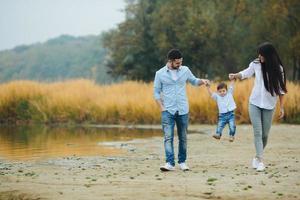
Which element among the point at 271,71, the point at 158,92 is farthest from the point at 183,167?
the point at 271,71

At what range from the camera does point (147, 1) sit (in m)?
48.4

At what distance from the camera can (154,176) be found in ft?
37.5

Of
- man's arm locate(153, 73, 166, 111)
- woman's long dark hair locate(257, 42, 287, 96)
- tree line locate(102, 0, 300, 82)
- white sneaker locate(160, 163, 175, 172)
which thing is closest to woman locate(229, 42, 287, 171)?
woman's long dark hair locate(257, 42, 287, 96)

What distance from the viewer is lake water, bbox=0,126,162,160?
1722 cm

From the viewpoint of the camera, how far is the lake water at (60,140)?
17219 millimetres

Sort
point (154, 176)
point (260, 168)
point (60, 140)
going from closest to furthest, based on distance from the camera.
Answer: point (154, 176)
point (260, 168)
point (60, 140)

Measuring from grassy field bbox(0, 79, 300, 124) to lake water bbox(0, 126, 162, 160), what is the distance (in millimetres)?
2452

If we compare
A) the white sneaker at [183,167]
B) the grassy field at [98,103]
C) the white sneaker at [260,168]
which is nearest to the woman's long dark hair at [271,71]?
the white sneaker at [260,168]

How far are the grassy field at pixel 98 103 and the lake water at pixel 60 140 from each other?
2452mm

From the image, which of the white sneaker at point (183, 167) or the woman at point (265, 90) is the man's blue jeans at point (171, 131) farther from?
the woman at point (265, 90)

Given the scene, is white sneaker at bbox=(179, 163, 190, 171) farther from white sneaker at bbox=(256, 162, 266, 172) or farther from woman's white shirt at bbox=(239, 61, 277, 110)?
woman's white shirt at bbox=(239, 61, 277, 110)

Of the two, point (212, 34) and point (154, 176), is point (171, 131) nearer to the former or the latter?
point (154, 176)

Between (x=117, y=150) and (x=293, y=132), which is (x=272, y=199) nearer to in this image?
(x=117, y=150)

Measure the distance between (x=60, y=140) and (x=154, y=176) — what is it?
420 inches
